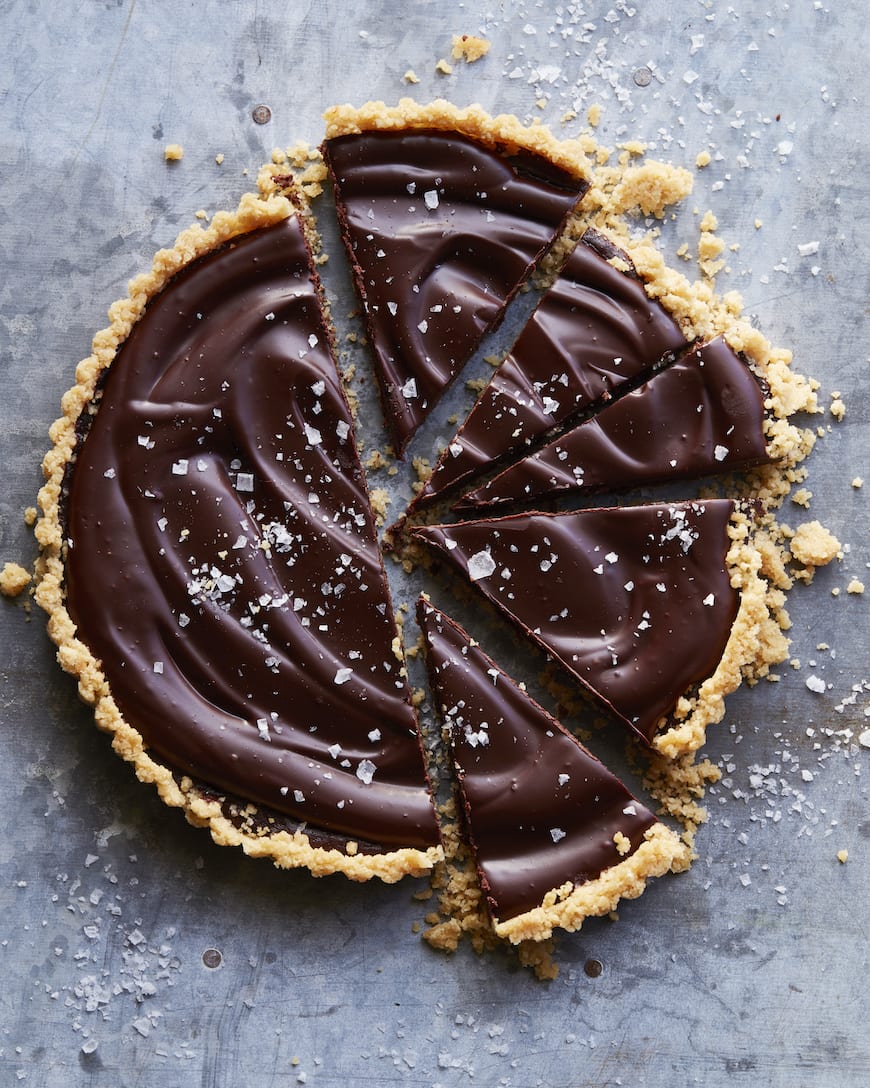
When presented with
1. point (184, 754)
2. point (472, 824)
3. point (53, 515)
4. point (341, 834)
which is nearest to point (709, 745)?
point (472, 824)

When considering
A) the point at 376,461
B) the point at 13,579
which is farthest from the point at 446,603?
the point at 13,579

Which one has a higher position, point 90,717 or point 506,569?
point 506,569

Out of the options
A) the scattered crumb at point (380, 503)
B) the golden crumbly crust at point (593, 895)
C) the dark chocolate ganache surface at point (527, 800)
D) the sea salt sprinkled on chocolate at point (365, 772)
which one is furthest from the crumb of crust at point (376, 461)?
the golden crumbly crust at point (593, 895)

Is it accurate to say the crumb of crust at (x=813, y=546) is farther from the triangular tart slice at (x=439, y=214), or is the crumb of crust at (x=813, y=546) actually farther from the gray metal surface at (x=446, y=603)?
the triangular tart slice at (x=439, y=214)

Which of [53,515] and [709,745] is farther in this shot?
[709,745]

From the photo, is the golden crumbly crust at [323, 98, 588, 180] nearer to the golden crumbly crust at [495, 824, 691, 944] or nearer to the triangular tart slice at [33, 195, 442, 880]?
the triangular tart slice at [33, 195, 442, 880]

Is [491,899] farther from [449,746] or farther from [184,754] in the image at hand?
[184,754]
